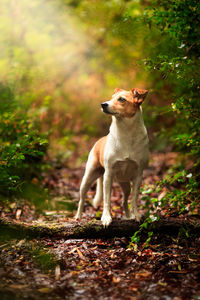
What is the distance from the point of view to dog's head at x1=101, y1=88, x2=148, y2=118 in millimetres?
3821

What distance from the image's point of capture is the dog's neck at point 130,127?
394cm

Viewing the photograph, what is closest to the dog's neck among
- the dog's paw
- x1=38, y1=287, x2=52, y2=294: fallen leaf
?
the dog's paw

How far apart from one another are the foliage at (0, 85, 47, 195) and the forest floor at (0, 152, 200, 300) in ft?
2.68

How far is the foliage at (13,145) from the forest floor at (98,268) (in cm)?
82

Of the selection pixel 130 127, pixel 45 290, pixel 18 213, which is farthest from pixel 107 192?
pixel 18 213

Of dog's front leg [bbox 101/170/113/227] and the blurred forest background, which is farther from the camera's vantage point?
the blurred forest background

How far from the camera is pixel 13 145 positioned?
359 cm

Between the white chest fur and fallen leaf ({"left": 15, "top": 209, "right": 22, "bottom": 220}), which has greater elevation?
the white chest fur

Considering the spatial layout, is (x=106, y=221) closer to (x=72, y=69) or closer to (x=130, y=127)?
(x=130, y=127)

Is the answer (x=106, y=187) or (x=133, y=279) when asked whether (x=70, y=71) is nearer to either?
(x=106, y=187)

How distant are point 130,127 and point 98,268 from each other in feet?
5.92

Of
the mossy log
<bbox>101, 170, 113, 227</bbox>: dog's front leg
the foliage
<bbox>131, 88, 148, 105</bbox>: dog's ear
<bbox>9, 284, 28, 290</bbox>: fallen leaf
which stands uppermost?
<bbox>131, 88, 148, 105</bbox>: dog's ear

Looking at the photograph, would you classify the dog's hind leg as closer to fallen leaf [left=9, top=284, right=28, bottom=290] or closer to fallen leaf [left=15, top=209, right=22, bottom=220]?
fallen leaf [left=15, top=209, right=22, bottom=220]

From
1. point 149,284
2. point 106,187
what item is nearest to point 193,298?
point 149,284
